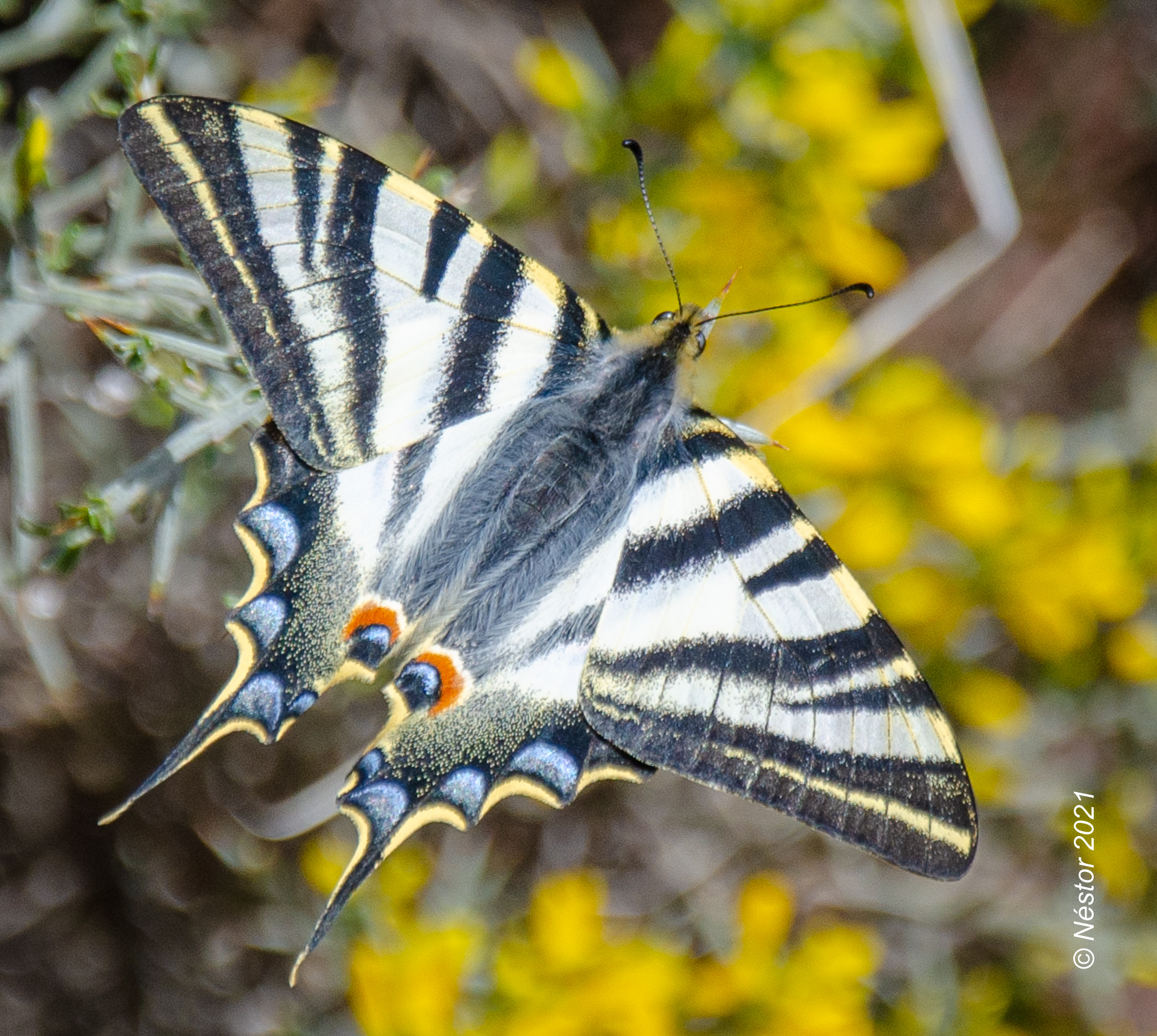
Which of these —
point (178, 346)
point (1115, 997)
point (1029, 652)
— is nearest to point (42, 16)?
point (178, 346)

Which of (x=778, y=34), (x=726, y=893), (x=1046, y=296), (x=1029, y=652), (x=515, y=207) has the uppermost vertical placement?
(x=778, y=34)

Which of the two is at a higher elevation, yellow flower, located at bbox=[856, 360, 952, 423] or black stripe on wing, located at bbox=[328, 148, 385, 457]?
black stripe on wing, located at bbox=[328, 148, 385, 457]

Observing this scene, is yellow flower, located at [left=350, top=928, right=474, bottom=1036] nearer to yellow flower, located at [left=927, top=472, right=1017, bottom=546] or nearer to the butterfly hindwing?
the butterfly hindwing

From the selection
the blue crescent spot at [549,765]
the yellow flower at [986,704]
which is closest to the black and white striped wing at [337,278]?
the blue crescent spot at [549,765]

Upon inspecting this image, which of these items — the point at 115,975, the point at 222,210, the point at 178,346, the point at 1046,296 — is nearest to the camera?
the point at 222,210

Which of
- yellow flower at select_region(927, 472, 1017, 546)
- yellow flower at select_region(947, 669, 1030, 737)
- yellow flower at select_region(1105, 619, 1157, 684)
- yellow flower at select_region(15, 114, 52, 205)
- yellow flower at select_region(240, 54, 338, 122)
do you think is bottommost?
yellow flower at select_region(947, 669, 1030, 737)

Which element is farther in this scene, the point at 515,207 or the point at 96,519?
the point at 515,207

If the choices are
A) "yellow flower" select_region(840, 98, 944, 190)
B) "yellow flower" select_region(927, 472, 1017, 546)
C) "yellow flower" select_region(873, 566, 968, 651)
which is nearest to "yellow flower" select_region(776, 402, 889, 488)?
"yellow flower" select_region(927, 472, 1017, 546)

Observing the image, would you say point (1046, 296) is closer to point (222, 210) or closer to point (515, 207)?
point (515, 207)

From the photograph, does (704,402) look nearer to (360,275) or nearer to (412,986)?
(360,275)
